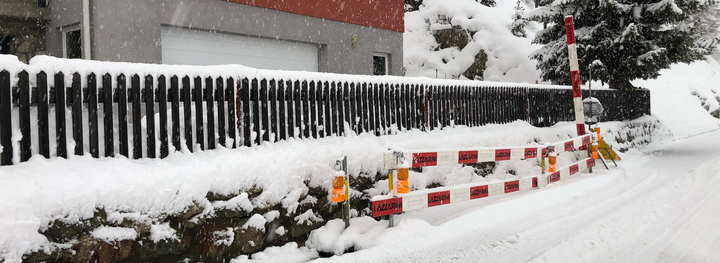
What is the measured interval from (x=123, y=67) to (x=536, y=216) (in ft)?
16.3

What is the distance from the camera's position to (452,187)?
6785 mm

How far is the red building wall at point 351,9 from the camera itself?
12102mm

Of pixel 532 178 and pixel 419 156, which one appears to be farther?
pixel 532 178

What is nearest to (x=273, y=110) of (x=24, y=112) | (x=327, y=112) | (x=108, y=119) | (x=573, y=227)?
(x=327, y=112)

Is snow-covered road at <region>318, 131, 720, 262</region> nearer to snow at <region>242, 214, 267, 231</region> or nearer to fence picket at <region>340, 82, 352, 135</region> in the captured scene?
snow at <region>242, 214, 267, 231</region>

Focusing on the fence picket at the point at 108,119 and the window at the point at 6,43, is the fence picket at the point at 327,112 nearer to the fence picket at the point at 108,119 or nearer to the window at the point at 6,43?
the fence picket at the point at 108,119

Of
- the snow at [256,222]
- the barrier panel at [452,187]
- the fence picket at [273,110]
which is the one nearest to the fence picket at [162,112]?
the snow at [256,222]

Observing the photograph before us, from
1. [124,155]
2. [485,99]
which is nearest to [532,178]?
[485,99]

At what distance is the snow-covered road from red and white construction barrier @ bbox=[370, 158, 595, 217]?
0.56 ft

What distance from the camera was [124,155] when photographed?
16.1 ft

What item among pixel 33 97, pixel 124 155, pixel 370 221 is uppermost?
pixel 33 97

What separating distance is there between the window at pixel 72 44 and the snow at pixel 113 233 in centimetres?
690

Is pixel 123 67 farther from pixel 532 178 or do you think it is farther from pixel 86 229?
pixel 532 178

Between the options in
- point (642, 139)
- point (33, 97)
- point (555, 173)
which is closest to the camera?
point (33, 97)
